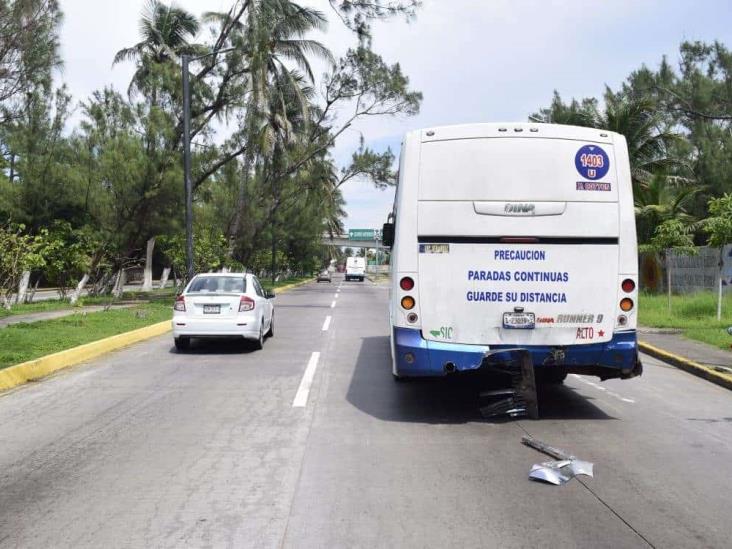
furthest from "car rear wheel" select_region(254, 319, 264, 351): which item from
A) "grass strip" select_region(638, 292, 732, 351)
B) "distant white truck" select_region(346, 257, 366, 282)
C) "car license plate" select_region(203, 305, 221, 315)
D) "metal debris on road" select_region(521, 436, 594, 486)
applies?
"distant white truck" select_region(346, 257, 366, 282)

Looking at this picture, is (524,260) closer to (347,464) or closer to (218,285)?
(347,464)

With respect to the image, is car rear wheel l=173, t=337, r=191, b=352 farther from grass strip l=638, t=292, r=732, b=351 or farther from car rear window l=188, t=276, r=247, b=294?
grass strip l=638, t=292, r=732, b=351

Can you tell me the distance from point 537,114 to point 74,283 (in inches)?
972

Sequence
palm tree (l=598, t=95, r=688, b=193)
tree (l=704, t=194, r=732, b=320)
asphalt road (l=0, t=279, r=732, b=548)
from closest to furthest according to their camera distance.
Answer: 1. asphalt road (l=0, t=279, r=732, b=548)
2. tree (l=704, t=194, r=732, b=320)
3. palm tree (l=598, t=95, r=688, b=193)

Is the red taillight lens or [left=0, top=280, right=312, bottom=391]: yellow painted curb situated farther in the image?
[left=0, top=280, right=312, bottom=391]: yellow painted curb

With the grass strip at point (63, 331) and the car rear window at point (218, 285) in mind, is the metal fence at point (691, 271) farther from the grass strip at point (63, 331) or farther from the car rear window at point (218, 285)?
the grass strip at point (63, 331)

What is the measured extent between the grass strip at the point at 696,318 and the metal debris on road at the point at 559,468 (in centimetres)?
824

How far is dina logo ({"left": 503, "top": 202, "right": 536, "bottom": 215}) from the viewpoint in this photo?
7.40 metres

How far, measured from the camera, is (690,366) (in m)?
11.3

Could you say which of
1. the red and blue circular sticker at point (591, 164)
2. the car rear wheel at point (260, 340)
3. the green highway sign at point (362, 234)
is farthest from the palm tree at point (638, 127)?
the green highway sign at point (362, 234)

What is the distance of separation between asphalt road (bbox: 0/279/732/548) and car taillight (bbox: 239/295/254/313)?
2.99 meters

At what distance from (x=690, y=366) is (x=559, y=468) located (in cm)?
664

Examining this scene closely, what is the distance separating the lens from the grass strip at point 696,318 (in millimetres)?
14328

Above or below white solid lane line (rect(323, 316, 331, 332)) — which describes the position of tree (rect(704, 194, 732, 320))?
above
